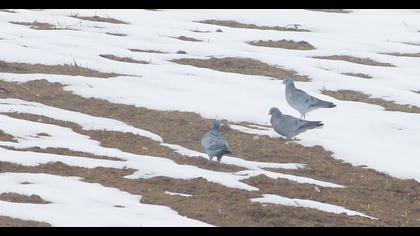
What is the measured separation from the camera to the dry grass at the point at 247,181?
11.3 meters

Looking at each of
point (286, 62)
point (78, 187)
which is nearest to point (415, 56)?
point (286, 62)

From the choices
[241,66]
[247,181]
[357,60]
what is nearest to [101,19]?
[241,66]

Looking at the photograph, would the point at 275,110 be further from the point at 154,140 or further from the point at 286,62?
the point at 286,62

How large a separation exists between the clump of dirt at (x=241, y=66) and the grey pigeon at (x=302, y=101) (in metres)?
2.93

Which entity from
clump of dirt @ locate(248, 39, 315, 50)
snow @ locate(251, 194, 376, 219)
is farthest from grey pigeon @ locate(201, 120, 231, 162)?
clump of dirt @ locate(248, 39, 315, 50)

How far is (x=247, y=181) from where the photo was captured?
12688 millimetres

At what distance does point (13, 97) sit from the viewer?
16.4 m

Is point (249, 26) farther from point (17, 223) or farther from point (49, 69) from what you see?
point (17, 223)

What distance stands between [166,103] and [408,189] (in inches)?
198

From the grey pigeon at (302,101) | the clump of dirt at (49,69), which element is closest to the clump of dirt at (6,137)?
the clump of dirt at (49,69)

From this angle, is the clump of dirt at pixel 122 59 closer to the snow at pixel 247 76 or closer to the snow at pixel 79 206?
the snow at pixel 247 76

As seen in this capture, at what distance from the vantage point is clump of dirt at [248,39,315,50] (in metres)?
23.0

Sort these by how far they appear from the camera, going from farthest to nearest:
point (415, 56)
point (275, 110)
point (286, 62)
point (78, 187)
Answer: point (415, 56) → point (286, 62) → point (275, 110) → point (78, 187)

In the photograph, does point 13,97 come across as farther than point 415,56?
No
